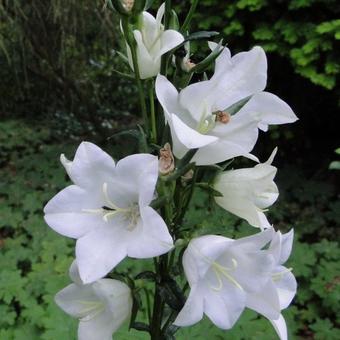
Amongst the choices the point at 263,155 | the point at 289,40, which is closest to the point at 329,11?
the point at 289,40

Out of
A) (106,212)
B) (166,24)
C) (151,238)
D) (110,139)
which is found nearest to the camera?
(151,238)

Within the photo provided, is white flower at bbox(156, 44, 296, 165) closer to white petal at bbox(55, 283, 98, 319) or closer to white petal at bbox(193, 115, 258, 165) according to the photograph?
white petal at bbox(193, 115, 258, 165)

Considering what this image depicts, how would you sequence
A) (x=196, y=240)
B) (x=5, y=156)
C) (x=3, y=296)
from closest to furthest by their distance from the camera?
(x=196, y=240), (x=3, y=296), (x=5, y=156)

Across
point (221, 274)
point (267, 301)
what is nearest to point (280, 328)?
point (267, 301)

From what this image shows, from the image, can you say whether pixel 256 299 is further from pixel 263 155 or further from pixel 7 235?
pixel 263 155

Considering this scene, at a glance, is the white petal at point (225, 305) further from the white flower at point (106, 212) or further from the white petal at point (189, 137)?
the white petal at point (189, 137)

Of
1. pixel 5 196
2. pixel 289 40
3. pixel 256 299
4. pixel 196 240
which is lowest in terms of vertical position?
pixel 5 196

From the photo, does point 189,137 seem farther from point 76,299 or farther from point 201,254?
point 76,299

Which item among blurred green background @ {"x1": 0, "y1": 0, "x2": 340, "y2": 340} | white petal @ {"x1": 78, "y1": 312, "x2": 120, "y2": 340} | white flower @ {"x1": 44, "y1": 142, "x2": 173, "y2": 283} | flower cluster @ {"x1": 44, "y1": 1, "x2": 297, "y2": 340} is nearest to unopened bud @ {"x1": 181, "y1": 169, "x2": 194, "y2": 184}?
flower cluster @ {"x1": 44, "y1": 1, "x2": 297, "y2": 340}
